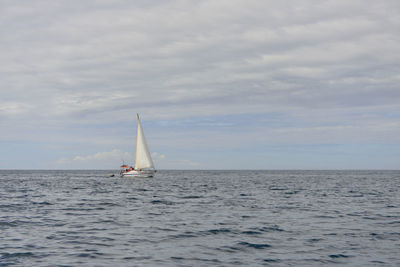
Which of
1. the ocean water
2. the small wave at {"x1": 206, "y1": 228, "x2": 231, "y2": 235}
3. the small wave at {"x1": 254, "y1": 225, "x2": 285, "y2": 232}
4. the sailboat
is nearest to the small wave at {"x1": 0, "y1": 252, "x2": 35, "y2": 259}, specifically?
the ocean water

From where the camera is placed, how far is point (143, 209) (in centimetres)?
3484

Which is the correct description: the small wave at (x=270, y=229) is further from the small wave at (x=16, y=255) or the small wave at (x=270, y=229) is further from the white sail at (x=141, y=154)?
the white sail at (x=141, y=154)

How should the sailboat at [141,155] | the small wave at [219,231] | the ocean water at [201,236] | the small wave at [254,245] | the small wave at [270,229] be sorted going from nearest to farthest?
the ocean water at [201,236] < the small wave at [254,245] < the small wave at [219,231] < the small wave at [270,229] < the sailboat at [141,155]

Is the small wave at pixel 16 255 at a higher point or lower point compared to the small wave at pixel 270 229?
lower

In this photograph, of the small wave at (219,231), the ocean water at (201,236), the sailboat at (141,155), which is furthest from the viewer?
the sailboat at (141,155)

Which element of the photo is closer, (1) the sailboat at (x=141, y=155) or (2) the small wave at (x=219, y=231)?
(2) the small wave at (x=219, y=231)

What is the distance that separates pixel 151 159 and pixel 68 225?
279 ft

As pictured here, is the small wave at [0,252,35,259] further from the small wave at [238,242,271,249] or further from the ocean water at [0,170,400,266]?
the small wave at [238,242,271,249]

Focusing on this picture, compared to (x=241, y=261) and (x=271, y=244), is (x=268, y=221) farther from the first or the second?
(x=241, y=261)

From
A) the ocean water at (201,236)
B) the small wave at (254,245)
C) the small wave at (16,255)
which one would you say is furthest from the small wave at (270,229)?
the small wave at (16,255)

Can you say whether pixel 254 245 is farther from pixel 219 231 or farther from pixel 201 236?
pixel 219 231

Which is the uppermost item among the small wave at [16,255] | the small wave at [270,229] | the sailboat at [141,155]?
the sailboat at [141,155]

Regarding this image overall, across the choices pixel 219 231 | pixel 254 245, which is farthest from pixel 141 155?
pixel 254 245

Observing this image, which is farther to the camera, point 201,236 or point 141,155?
point 141,155
